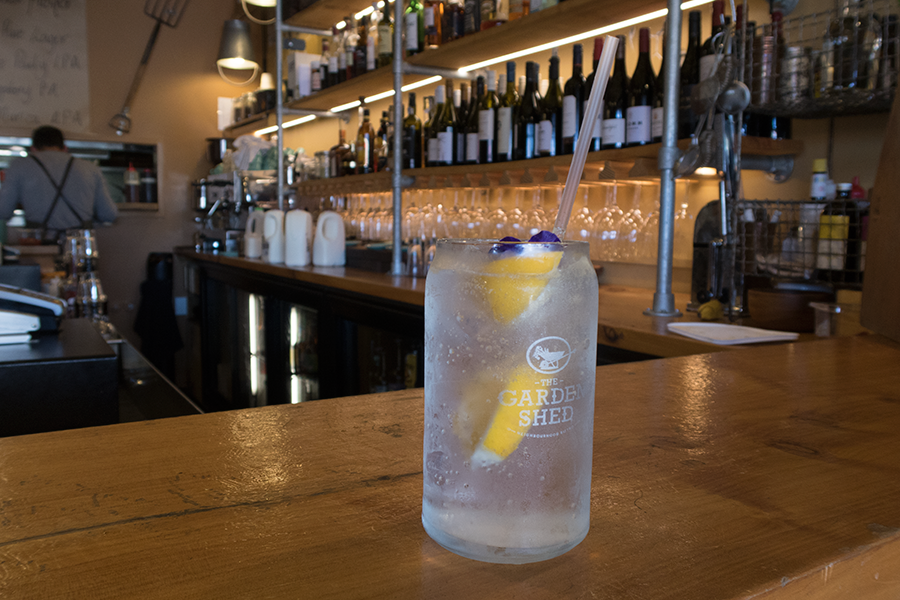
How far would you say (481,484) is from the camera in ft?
1.08

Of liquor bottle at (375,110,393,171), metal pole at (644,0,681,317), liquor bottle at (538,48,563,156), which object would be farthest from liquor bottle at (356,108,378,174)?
metal pole at (644,0,681,317)

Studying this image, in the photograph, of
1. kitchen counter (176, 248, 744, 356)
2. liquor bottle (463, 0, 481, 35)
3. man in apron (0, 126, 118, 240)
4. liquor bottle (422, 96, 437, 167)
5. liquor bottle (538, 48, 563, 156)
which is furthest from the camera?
man in apron (0, 126, 118, 240)

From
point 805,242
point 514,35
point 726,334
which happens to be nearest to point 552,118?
point 514,35

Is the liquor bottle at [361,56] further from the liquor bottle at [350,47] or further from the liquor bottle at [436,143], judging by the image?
the liquor bottle at [436,143]

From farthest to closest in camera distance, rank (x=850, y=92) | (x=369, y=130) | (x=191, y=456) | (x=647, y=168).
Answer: (x=369, y=130) < (x=647, y=168) < (x=850, y=92) < (x=191, y=456)

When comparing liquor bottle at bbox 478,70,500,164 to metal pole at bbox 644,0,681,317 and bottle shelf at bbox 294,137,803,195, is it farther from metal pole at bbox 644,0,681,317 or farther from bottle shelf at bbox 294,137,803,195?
metal pole at bbox 644,0,681,317

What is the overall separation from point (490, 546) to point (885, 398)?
0.50 m

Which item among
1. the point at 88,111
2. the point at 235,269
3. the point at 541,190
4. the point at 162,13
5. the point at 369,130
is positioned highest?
the point at 162,13

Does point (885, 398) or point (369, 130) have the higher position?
point (369, 130)

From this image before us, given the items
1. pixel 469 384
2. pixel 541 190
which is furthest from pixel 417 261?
pixel 469 384

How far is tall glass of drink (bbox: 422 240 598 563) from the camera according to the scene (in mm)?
326

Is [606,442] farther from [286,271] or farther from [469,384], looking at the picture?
[286,271]

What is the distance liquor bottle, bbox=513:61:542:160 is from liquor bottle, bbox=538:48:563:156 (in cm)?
3

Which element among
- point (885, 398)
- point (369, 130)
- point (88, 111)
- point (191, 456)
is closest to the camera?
point (191, 456)
